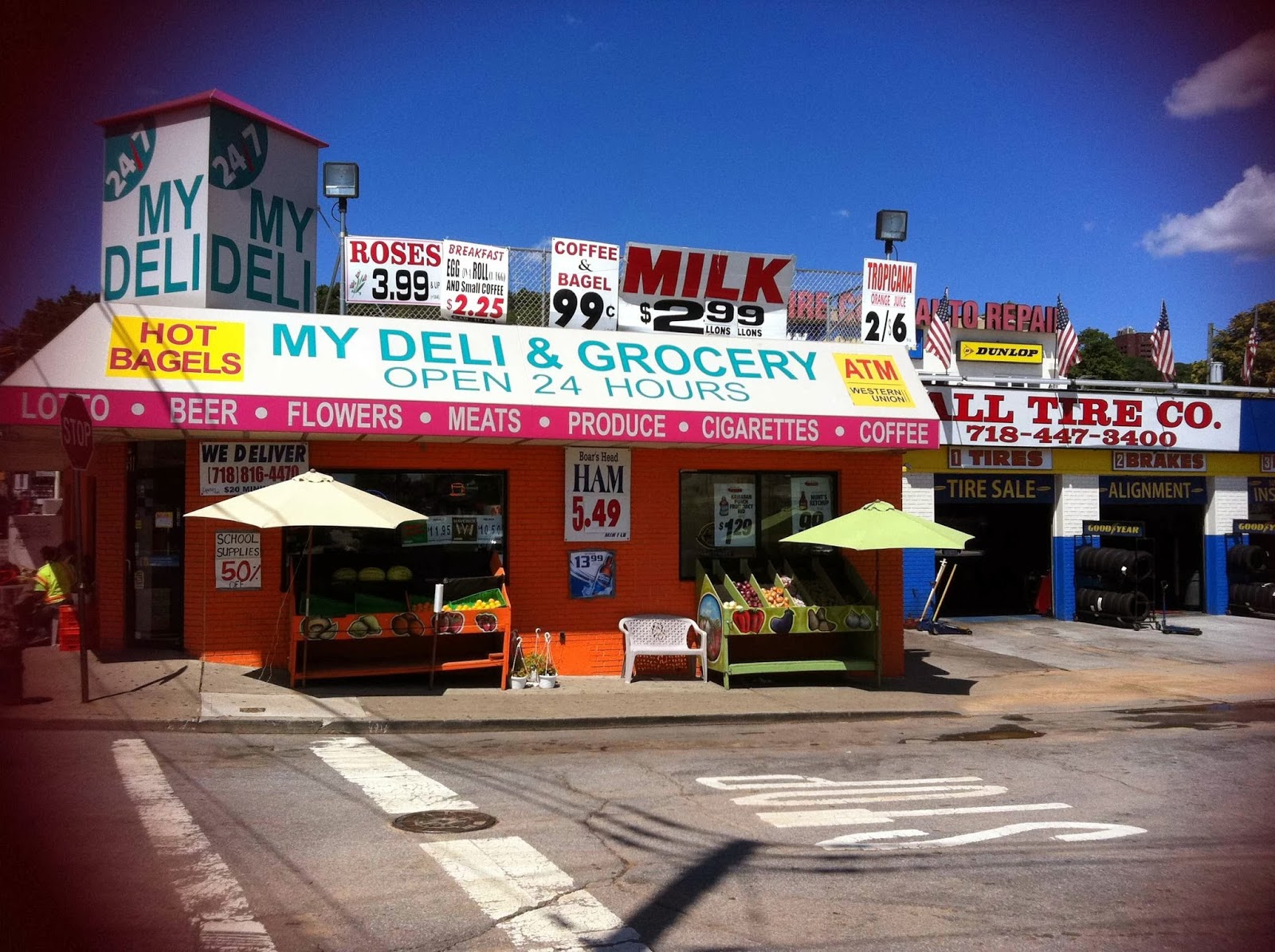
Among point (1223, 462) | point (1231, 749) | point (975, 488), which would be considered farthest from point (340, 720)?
point (1223, 462)

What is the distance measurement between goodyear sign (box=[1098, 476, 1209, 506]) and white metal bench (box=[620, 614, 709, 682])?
12.1 m

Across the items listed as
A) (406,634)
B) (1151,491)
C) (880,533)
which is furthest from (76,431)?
(1151,491)

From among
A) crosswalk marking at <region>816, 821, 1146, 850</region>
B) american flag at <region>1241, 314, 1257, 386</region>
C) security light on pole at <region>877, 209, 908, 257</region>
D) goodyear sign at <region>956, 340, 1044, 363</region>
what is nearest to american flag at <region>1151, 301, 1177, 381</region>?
american flag at <region>1241, 314, 1257, 386</region>

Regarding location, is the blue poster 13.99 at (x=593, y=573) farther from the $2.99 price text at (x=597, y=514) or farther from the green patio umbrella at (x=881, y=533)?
the green patio umbrella at (x=881, y=533)

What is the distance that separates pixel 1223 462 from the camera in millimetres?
22938

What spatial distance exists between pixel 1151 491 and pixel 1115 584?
8.99ft

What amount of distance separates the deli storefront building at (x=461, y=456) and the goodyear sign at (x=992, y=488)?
644 centimetres

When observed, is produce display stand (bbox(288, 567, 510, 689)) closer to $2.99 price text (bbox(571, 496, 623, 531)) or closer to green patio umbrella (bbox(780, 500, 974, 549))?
$2.99 price text (bbox(571, 496, 623, 531))

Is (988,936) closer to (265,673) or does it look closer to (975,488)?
(265,673)

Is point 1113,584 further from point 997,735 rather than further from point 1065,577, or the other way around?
point 997,735

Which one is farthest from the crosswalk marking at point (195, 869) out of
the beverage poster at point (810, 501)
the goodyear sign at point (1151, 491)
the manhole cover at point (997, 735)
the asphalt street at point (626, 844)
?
the goodyear sign at point (1151, 491)

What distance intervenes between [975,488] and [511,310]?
1114 centimetres

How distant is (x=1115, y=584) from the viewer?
69.1 ft

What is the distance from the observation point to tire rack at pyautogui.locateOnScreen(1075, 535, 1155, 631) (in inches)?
806
